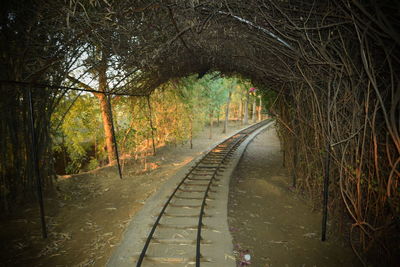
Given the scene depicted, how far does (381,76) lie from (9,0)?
6.48 metres

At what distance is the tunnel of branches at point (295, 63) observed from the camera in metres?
2.77

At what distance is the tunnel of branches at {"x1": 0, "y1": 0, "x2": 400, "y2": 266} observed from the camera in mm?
2773

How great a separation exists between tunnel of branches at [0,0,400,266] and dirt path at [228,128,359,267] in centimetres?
46

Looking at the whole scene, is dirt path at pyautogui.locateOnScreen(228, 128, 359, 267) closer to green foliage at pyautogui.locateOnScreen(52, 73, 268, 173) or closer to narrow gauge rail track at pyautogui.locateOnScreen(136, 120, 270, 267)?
narrow gauge rail track at pyautogui.locateOnScreen(136, 120, 270, 267)

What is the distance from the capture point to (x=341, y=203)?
4066mm

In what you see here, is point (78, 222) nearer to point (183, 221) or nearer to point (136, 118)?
point (183, 221)

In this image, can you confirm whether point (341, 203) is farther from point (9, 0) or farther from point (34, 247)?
point (9, 0)

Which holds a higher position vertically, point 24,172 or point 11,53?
point 11,53

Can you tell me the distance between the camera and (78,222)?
4.92m

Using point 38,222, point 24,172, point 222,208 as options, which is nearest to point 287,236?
point 222,208

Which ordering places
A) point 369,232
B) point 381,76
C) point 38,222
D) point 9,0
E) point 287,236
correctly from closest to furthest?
point 381,76 → point 369,232 → point 9,0 → point 287,236 → point 38,222

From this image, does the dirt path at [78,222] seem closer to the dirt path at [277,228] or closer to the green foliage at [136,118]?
the green foliage at [136,118]

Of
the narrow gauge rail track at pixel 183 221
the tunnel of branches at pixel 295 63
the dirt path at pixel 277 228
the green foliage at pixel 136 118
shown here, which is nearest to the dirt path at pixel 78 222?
the narrow gauge rail track at pixel 183 221

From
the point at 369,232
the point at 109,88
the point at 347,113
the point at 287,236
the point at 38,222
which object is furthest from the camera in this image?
the point at 109,88
